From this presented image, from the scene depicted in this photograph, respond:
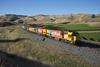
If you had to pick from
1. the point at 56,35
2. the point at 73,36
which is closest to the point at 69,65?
the point at 73,36

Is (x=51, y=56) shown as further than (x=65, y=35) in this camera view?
No

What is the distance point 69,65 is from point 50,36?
3509cm

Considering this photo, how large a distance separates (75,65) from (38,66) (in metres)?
3.80

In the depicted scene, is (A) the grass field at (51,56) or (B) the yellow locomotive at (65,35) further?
(B) the yellow locomotive at (65,35)

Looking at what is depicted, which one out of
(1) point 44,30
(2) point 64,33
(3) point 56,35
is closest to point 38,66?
(2) point 64,33

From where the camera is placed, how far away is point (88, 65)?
2292 centimetres

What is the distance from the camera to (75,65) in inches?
886

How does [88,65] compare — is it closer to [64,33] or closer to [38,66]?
[38,66]

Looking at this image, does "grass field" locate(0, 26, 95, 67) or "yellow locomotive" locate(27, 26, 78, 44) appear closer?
"grass field" locate(0, 26, 95, 67)

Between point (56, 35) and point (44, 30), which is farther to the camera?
point (44, 30)

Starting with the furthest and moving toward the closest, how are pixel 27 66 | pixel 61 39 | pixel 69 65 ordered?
pixel 61 39, pixel 69 65, pixel 27 66

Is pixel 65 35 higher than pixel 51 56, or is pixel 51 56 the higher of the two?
pixel 65 35

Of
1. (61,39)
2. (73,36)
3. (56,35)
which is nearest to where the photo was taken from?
(73,36)

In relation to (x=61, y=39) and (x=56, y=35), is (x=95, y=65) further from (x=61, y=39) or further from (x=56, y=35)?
(x=56, y=35)
